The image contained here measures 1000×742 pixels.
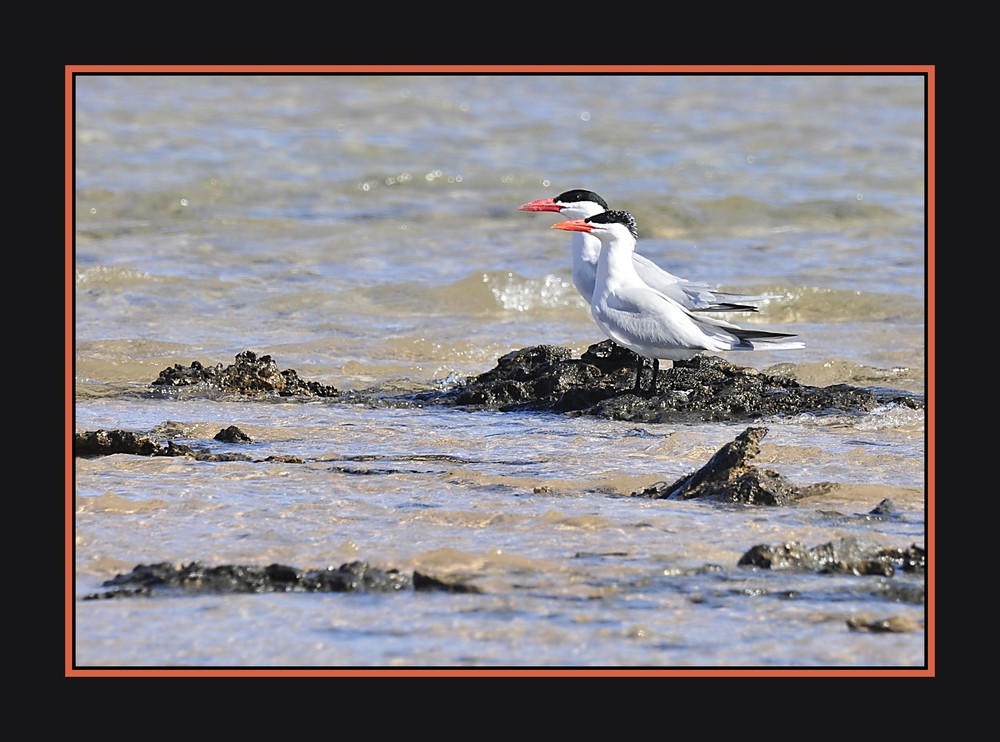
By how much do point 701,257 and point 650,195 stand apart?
275 centimetres

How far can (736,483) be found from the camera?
17.7ft

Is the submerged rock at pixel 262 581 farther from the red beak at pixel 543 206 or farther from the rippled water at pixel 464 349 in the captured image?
the red beak at pixel 543 206

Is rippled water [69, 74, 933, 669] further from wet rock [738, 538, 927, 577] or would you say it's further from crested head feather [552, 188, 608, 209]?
crested head feather [552, 188, 608, 209]

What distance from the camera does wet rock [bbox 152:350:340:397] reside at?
7.78m

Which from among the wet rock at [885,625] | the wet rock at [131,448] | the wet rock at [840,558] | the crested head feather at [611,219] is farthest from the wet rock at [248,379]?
the wet rock at [885,625]

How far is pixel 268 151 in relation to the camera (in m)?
17.7

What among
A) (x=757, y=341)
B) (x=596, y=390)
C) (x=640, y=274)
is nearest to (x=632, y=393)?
(x=596, y=390)

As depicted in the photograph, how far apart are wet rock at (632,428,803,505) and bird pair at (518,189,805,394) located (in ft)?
6.28

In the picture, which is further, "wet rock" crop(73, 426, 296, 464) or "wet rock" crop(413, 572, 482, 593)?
"wet rock" crop(73, 426, 296, 464)

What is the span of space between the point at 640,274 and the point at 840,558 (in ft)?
13.4

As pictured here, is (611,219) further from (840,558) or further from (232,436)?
(840,558)

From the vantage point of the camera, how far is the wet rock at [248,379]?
25.5ft

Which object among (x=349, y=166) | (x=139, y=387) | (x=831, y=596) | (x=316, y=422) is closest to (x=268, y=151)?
(x=349, y=166)

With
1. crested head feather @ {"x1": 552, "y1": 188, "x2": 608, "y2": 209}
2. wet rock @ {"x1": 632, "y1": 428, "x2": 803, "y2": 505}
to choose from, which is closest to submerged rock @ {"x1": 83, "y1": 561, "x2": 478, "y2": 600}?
wet rock @ {"x1": 632, "y1": 428, "x2": 803, "y2": 505}
